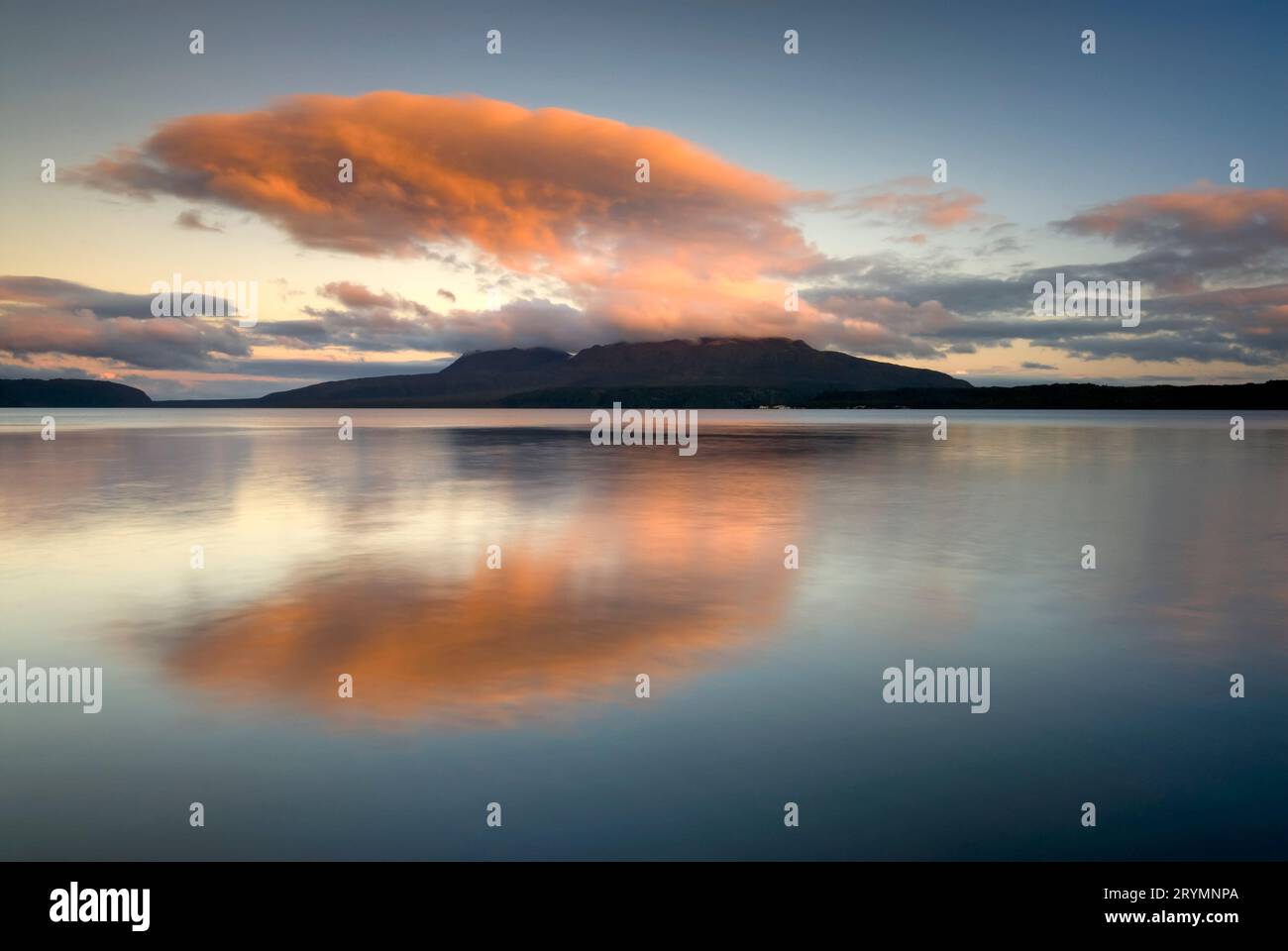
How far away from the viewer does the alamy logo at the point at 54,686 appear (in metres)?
8.14

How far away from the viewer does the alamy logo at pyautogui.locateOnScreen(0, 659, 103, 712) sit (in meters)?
8.14

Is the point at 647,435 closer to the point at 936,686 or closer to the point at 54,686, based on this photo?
the point at 936,686

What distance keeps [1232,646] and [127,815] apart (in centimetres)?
1142

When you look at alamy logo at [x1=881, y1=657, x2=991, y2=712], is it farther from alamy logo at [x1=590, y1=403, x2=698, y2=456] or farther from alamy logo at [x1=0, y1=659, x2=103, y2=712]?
alamy logo at [x1=590, y1=403, x2=698, y2=456]
